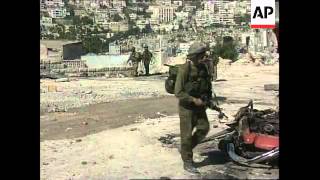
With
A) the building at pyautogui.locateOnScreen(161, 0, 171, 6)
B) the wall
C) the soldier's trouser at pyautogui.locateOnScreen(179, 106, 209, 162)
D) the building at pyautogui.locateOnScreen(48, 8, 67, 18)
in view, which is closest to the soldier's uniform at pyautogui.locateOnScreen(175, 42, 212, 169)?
the soldier's trouser at pyautogui.locateOnScreen(179, 106, 209, 162)

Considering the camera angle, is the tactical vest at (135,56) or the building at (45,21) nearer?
the building at (45,21)

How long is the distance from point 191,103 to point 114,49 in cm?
83

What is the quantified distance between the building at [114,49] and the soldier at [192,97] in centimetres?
Answer: 58

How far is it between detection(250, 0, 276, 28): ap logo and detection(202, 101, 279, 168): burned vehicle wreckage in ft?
2.31

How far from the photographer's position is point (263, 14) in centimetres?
438

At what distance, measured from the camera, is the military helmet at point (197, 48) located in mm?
4371

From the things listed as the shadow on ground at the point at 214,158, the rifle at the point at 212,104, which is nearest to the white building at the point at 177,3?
the rifle at the point at 212,104

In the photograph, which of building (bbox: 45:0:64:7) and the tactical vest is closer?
building (bbox: 45:0:64:7)

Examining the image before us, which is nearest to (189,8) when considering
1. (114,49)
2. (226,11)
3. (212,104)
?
(226,11)

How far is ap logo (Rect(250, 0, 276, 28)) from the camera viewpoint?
4.35 metres

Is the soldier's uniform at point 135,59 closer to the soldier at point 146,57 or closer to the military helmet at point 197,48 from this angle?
the soldier at point 146,57

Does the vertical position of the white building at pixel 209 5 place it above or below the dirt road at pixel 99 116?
above

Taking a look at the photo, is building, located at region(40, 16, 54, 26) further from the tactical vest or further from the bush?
the bush
